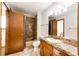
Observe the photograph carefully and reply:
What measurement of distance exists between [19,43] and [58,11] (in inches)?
77.0

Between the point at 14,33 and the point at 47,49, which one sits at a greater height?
the point at 14,33

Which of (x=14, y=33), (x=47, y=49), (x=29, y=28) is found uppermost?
(x=29, y=28)

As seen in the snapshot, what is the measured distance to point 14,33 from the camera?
367 centimetres

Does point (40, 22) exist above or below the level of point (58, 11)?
below

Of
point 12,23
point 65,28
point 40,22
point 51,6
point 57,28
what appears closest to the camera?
point 65,28

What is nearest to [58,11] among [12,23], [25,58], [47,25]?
[47,25]

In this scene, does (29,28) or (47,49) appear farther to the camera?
(29,28)

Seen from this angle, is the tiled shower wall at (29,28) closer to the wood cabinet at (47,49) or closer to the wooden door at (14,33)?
the wooden door at (14,33)

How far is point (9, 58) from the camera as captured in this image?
108 centimetres

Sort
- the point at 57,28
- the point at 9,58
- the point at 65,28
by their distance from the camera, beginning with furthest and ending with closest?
the point at 57,28 < the point at 65,28 < the point at 9,58

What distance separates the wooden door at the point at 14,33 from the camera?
3.52m

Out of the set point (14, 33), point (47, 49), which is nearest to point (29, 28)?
point (14, 33)

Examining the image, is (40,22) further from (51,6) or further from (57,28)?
(57,28)

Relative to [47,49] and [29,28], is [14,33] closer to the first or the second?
[29,28]
